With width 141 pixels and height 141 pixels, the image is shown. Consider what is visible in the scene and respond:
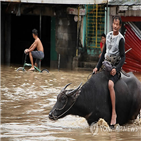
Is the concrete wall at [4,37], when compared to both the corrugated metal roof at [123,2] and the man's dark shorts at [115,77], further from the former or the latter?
the man's dark shorts at [115,77]

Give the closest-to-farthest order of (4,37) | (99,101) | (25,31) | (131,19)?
(99,101)
(131,19)
(4,37)
(25,31)

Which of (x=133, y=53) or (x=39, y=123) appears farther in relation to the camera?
(x=133, y=53)

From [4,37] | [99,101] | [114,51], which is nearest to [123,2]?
[4,37]

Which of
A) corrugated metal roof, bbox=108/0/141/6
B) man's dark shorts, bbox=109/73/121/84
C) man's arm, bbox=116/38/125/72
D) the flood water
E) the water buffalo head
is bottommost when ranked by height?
the flood water

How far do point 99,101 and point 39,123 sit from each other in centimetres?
115

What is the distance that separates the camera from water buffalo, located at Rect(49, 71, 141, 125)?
6605 millimetres

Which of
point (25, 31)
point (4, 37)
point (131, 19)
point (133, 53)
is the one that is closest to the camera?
point (133, 53)

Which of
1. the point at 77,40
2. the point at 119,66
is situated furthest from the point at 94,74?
the point at 77,40

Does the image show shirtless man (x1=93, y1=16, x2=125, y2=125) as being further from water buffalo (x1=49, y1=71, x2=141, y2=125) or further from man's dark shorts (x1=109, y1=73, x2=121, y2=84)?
water buffalo (x1=49, y1=71, x2=141, y2=125)

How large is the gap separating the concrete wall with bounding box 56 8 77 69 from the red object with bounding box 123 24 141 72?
9.19 ft

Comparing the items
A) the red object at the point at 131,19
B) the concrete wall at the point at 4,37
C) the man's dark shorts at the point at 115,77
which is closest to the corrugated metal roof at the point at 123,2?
the red object at the point at 131,19

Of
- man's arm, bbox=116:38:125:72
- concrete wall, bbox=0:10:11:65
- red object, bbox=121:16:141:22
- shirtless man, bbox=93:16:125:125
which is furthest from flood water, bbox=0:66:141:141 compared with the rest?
concrete wall, bbox=0:10:11:65

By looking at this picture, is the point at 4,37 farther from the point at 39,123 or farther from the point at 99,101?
the point at 99,101

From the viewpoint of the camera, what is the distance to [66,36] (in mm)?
19375
